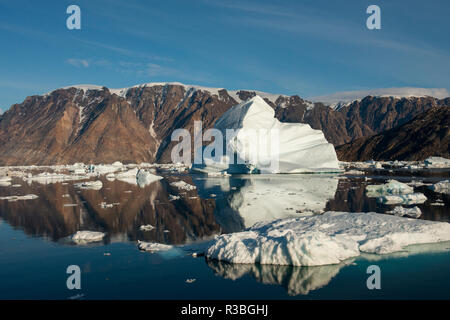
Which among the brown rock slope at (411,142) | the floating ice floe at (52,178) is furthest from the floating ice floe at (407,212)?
the brown rock slope at (411,142)

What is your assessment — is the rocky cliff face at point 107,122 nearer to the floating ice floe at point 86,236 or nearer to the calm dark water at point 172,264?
the calm dark water at point 172,264

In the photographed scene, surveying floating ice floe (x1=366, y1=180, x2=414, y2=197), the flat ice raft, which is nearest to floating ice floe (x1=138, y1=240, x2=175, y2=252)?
the flat ice raft

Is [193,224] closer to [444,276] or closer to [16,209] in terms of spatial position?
[444,276]

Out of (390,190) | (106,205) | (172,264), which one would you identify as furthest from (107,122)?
(172,264)

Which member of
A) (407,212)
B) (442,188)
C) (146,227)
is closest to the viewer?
(146,227)

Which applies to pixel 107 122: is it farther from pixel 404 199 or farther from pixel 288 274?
pixel 288 274
